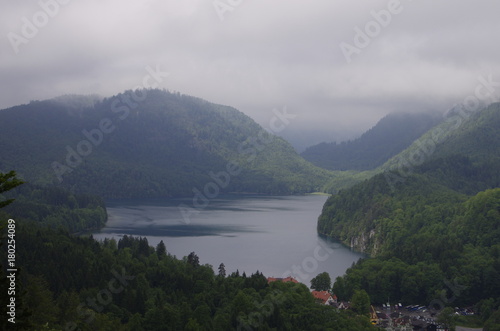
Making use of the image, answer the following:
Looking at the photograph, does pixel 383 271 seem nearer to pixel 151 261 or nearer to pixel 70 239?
pixel 151 261

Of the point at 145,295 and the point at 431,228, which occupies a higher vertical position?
the point at 431,228

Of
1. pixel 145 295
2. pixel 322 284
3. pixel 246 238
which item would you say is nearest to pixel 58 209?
pixel 246 238

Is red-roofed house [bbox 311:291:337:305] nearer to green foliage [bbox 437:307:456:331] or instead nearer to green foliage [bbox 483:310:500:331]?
green foliage [bbox 437:307:456:331]

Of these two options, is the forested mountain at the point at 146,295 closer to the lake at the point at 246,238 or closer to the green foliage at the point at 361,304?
the green foliage at the point at 361,304

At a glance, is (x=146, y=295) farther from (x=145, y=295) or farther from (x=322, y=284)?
(x=322, y=284)

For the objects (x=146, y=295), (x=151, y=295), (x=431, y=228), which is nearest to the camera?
(x=146, y=295)

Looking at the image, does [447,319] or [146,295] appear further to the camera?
[447,319]

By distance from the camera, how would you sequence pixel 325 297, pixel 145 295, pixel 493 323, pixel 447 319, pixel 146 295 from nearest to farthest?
pixel 145 295 → pixel 146 295 → pixel 493 323 → pixel 447 319 → pixel 325 297

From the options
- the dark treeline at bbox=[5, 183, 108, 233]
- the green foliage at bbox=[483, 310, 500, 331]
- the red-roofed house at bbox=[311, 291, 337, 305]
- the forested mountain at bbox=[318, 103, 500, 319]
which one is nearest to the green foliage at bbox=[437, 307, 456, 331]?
the green foliage at bbox=[483, 310, 500, 331]

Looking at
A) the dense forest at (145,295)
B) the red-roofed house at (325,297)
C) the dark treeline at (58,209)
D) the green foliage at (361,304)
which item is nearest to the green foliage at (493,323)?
the green foliage at (361,304)
